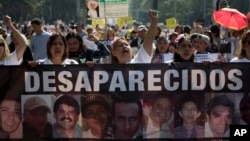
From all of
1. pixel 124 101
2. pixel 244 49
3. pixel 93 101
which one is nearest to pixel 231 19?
pixel 244 49

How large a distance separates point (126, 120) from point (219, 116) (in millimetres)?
1031

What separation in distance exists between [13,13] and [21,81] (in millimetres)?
78149

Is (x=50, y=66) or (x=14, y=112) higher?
(x=50, y=66)

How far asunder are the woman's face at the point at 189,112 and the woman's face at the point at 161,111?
135mm

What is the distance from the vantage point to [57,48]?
7.05 metres

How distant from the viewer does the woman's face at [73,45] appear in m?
8.76

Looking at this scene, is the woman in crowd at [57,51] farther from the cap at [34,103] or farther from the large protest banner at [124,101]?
the cap at [34,103]

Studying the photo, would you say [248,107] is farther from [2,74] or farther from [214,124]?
[2,74]

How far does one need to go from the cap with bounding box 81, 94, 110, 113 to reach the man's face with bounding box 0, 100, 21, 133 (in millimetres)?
743

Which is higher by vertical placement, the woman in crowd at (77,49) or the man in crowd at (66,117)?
the woman in crowd at (77,49)

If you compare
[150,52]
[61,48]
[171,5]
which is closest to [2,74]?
[61,48]

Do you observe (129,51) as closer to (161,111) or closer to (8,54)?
(161,111)

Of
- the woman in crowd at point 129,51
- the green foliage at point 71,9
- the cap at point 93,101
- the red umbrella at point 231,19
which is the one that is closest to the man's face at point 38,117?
the cap at point 93,101

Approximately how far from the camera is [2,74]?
6.96 m
